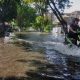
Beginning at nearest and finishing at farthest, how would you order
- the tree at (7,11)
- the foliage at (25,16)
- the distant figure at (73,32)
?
1. the distant figure at (73,32)
2. the tree at (7,11)
3. the foliage at (25,16)

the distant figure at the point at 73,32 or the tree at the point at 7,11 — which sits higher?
the tree at the point at 7,11

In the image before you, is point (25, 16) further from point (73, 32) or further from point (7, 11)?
point (73, 32)

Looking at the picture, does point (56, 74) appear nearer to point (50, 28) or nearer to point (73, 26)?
point (73, 26)

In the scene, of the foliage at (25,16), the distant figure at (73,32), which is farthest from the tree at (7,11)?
the distant figure at (73,32)

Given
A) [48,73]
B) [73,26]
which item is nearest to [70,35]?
[73,26]

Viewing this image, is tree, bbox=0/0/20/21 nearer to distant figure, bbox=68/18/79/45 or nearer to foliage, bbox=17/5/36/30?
foliage, bbox=17/5/36/30

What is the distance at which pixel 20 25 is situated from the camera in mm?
71625

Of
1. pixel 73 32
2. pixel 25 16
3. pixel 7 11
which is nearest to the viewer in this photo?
pixel 73 32

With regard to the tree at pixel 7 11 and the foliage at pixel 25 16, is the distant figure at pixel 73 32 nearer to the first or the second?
the tree at pixel 7 11

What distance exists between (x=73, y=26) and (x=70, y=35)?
0.62 m

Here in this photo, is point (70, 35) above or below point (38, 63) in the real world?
above

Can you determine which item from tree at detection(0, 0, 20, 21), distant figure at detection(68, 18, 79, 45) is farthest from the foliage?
distant figure at detection(68, 18, 79, 45)

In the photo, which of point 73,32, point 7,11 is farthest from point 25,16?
point 73,32

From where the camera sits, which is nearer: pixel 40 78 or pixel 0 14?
pixel 40 78
